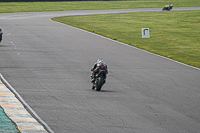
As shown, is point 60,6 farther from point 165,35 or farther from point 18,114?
point 18,114

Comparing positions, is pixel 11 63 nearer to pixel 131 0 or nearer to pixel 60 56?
pixel 60 56

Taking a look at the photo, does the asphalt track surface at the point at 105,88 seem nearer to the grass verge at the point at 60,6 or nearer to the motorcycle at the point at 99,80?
the motorcycle at the point at 99,80

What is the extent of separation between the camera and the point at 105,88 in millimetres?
14789

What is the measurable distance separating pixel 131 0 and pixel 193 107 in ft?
264

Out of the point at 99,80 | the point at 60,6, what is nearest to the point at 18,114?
the point at 99,80

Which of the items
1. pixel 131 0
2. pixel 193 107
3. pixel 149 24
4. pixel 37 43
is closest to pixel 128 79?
Result: pixel 193 107

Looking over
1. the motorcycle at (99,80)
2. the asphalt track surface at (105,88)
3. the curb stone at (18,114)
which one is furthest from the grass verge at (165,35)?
the curb stone at (18,114)

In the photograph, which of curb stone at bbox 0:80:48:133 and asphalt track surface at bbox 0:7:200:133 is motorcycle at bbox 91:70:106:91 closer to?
asphalt track surface at bbox 0:7:200:133

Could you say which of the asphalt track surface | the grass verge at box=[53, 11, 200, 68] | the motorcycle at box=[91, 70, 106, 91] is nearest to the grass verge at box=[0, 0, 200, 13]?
the grass verge at box=[53, 11, 200, 68]

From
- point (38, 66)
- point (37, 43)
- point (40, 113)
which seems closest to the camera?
point (40, 113)

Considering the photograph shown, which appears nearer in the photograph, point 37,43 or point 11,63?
point 11,63

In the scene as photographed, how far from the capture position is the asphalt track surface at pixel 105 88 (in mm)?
10485

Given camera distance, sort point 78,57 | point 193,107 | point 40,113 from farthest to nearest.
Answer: point 78,57
point 193,107
point 40,113

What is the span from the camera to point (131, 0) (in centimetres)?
9100
